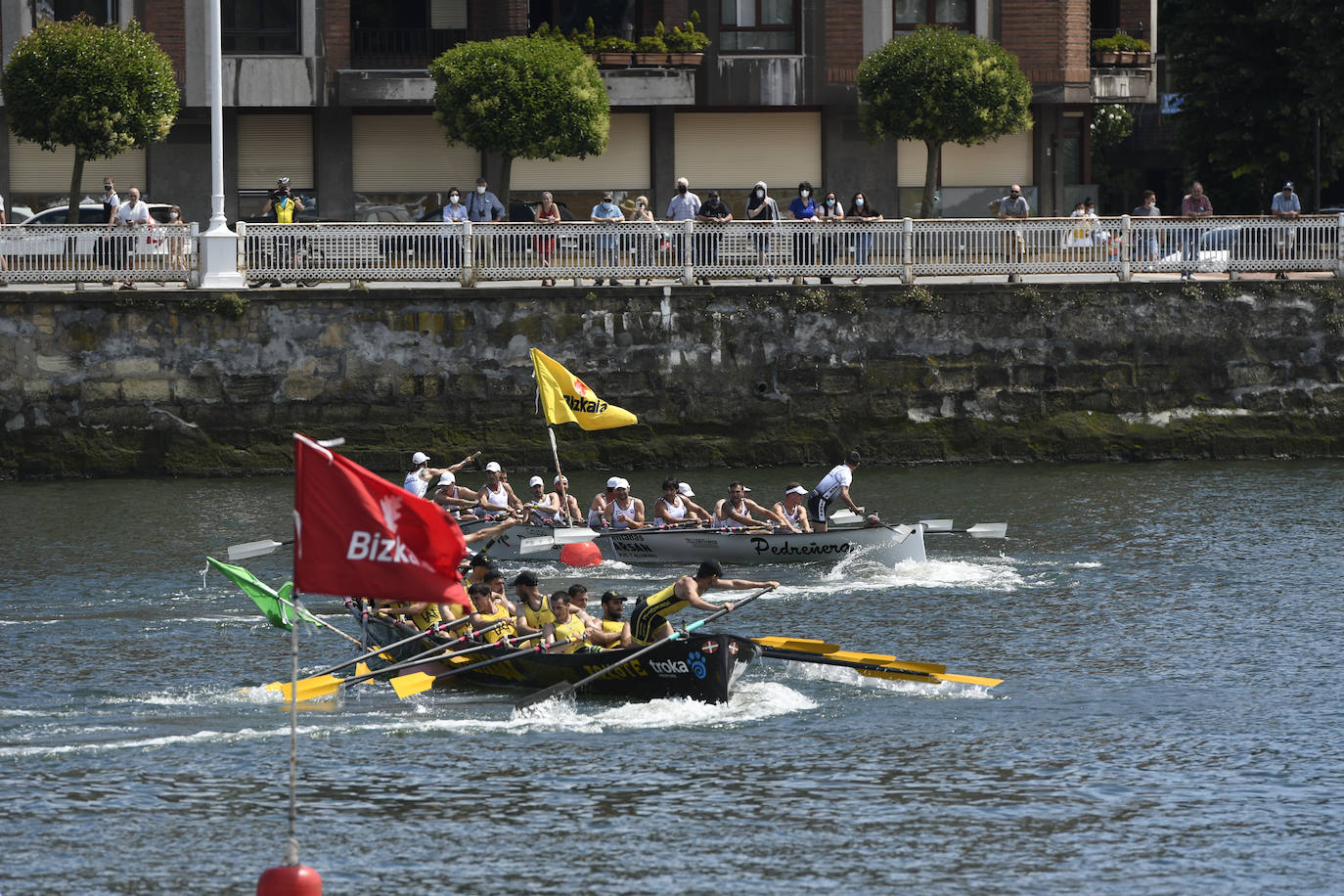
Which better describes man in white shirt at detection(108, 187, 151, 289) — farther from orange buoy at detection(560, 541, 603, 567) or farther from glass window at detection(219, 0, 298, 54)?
Answer: orange buoy at detection(560, 541, 603, 567)

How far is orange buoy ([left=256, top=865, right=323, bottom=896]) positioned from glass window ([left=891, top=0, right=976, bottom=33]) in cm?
3528

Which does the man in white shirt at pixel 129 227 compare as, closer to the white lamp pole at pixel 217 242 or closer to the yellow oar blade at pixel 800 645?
the white lamp pole at pixel 217 242

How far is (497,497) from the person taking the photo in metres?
29.5

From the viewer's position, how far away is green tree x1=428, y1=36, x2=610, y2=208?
3844 centimetres

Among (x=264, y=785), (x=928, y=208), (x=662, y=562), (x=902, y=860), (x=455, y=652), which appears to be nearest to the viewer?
(x=902, y=860)

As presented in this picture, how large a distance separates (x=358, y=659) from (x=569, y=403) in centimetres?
1064

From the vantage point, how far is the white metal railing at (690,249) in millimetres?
34344

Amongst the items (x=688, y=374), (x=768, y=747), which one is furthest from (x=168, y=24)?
(x=768, y=747)

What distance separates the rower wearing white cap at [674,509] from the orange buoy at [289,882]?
16192mm

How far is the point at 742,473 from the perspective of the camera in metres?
35.7

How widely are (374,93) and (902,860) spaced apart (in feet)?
103

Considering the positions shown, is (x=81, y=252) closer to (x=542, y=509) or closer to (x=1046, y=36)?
(x=542, y=509)

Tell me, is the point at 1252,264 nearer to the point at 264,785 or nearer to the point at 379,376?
the point at 379,376

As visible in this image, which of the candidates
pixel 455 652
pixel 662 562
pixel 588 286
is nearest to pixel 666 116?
pixel 588 286
